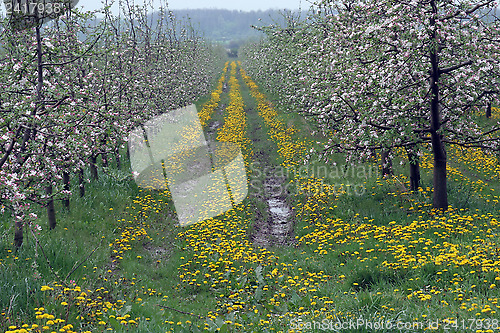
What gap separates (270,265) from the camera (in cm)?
927

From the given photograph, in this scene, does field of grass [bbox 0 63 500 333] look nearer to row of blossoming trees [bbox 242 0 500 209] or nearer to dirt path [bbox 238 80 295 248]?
dirt path [bbox 238 80 295 248]

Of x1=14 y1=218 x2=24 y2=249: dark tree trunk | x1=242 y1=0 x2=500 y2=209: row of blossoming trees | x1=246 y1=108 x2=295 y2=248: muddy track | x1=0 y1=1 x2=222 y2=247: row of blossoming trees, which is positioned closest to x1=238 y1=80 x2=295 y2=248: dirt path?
x1=246 y1=108 x2=295 y2=248: muddy track

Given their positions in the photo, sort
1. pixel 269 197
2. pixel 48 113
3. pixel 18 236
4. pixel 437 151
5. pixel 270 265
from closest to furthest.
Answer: pixel 48 113 < pixel 18 236 < pixel 270 265 < pixel 437 151 < pixel 269 197

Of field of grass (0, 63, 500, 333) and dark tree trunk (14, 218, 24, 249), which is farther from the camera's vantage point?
dark tree trunk (14, 218, 24, 249)

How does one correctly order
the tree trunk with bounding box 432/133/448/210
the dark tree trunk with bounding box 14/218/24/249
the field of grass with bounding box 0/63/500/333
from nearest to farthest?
the field of grass with bounding box 0/63/500/333 < the dark tree trunk with bounding box 14/218/24/249 < the tree trunk with bounding box 432/133/448/210

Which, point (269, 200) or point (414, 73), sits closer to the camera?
point (414, 73)

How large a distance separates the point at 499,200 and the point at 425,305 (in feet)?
23.0

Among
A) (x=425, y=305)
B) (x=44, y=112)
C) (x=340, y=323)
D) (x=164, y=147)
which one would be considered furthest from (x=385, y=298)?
(x=164, y=147)

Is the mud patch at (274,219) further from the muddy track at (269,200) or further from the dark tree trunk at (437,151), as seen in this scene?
the dark tree trunk at (437,151)

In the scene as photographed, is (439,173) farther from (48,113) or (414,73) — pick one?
(48,113)

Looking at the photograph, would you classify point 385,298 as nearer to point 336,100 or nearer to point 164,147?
point 336,100

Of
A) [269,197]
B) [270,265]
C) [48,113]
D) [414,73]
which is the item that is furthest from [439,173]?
[48,113]

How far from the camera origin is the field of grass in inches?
235

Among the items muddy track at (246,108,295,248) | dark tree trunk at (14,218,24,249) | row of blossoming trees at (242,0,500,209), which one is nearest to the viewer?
dark tree trunk at (14,218,24,249)
